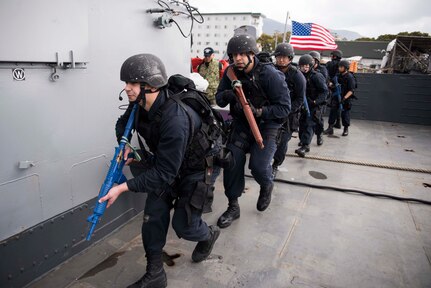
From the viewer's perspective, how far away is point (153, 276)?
2.28 m

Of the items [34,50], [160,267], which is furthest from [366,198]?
[34,50]

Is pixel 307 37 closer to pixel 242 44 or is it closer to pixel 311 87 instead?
pixel 311 87

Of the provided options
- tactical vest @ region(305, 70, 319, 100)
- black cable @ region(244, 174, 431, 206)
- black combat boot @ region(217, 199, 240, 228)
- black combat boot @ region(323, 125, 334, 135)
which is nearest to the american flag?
black combat boot @ region(323, 125, 334, 135)

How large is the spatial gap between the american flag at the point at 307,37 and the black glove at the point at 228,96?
23.1 ft

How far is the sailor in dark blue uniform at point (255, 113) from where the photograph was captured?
3.09 meters

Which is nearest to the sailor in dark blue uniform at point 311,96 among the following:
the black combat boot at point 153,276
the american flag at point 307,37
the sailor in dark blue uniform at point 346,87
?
the sailor in dark blue uniform at point 346,87

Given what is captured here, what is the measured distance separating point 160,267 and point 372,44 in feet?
164

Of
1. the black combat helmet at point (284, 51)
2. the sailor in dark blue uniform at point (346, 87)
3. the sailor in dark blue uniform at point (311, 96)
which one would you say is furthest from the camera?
the sailor in dark blue uniform at point (346, 87)

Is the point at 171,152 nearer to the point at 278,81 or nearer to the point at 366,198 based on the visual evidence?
the point at 278,81

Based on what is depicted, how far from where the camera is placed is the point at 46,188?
2.27 meters

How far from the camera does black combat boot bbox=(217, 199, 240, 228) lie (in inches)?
128

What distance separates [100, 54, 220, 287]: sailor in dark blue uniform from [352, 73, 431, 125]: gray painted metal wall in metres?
8.61

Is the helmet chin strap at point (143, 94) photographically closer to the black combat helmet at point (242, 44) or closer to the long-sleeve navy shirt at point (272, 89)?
the black combat helmet at point (242, 44)

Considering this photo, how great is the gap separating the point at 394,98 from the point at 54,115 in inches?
378
